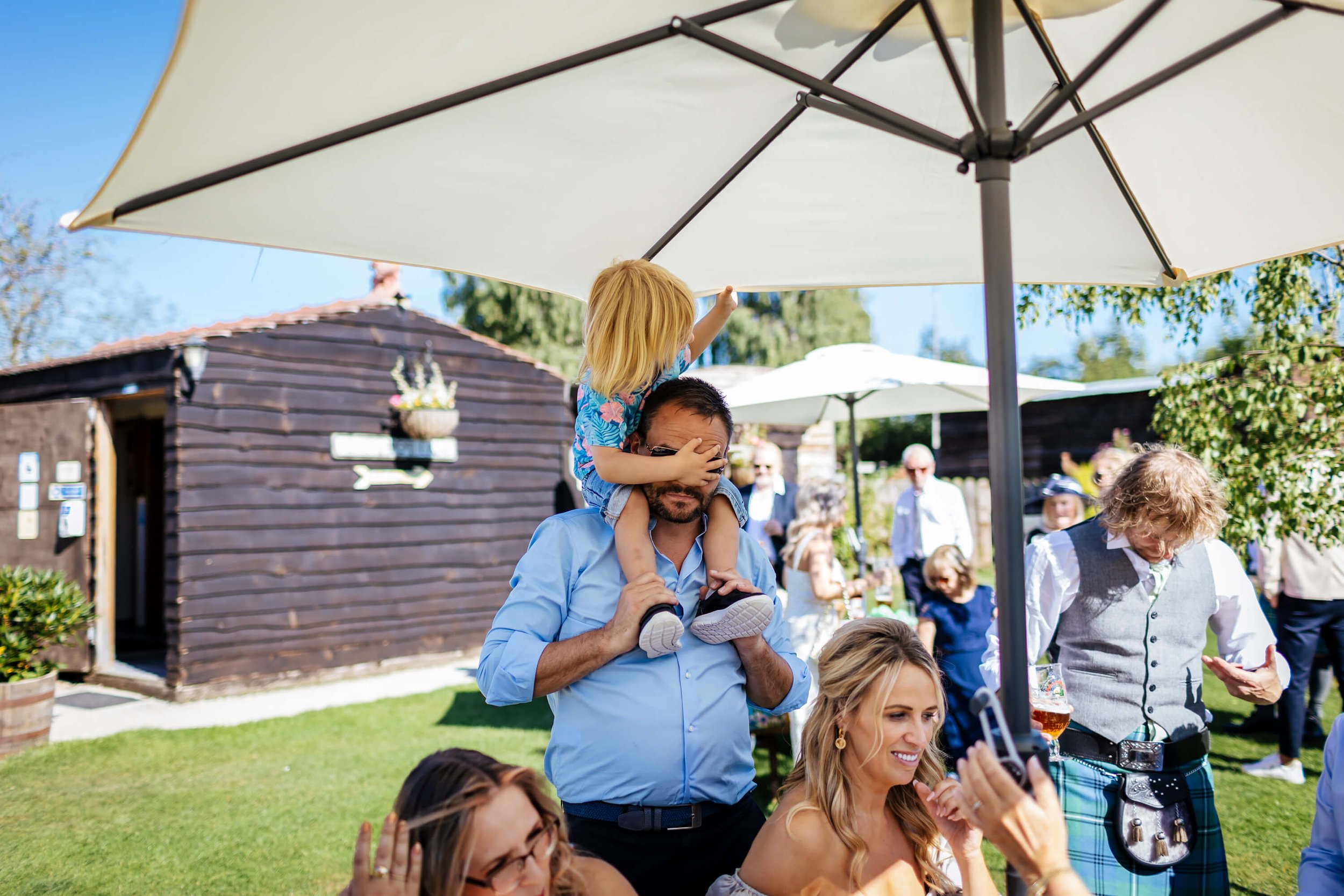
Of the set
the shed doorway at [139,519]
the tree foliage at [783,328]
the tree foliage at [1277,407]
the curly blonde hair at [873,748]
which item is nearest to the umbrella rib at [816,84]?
the curly blonde hair at [873,748]

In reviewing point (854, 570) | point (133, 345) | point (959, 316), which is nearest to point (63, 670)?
point (133, 345)

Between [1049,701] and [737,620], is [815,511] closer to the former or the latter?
[1049,701]

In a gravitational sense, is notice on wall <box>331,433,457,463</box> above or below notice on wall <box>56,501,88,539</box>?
above

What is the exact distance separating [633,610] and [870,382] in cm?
433

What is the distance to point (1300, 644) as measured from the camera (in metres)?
5.17

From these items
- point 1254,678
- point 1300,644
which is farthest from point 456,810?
point 1300,644

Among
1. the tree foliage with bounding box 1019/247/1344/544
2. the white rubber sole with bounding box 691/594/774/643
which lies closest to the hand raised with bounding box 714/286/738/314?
the white rubber sole with bounding box 691/594/774/643

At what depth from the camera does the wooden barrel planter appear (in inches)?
224

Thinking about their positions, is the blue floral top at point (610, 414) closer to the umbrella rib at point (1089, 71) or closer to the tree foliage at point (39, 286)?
the umbrella rib at point (1089, 71)

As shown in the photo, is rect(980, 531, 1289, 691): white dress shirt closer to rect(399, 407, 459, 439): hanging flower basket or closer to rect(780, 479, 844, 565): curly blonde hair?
rect(780, 479, 844, 565): curly blonde hair

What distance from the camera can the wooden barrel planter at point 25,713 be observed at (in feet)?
18.7

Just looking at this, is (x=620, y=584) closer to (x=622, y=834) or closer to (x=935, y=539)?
(x=622, y=834)

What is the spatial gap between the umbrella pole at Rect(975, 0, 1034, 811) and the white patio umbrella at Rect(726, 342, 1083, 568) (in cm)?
373

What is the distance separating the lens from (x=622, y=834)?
1836 millimetres
